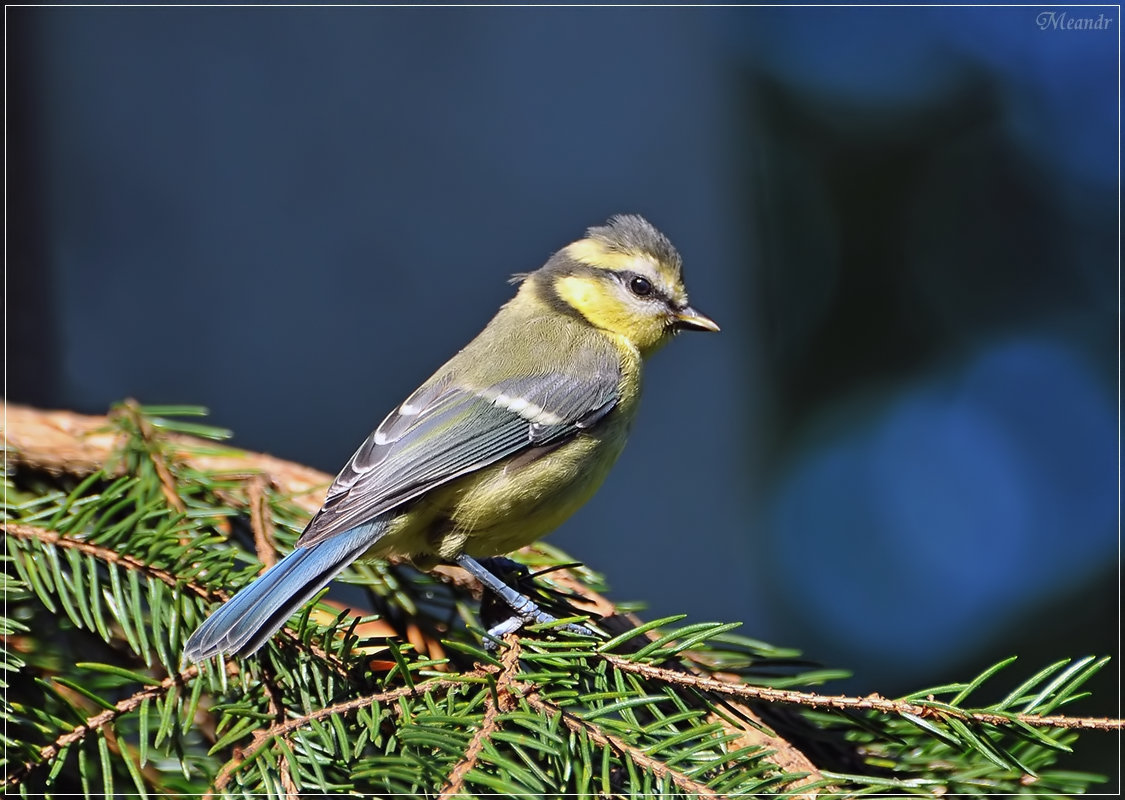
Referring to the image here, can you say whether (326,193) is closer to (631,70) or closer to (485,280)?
(485,280)

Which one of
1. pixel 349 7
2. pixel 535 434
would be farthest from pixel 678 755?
pixel 349 7

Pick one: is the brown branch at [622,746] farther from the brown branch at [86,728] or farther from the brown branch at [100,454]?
the brown branch at [100,454]

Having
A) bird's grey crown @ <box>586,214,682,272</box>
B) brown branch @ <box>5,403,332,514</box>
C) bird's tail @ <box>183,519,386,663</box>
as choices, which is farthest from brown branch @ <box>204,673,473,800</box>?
bird's grey crown @ <box>586,214,682,272</box>

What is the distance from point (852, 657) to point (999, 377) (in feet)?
3.70

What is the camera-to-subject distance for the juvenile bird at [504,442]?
1390mm

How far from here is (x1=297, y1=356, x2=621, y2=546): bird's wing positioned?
1.56 metres

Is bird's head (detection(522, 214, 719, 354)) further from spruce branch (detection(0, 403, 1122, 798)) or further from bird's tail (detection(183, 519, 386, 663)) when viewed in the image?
bird's tail (detection(183, 519, 386, 663))

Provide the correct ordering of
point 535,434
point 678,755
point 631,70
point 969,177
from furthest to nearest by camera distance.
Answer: point 631,70 → point 969,177 → point 535,434 → point 678,755

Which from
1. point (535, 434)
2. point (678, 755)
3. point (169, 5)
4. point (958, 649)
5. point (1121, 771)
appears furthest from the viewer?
point (169, 5)

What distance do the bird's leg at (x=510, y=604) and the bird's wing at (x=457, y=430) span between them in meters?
0.15

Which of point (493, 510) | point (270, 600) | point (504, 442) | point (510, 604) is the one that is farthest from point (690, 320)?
point (270, 600)

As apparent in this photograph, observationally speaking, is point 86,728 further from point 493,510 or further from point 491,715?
point 493,510

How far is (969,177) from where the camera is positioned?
339 cm

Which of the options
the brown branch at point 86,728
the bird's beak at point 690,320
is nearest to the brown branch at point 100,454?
the brown branch at point 86,728
